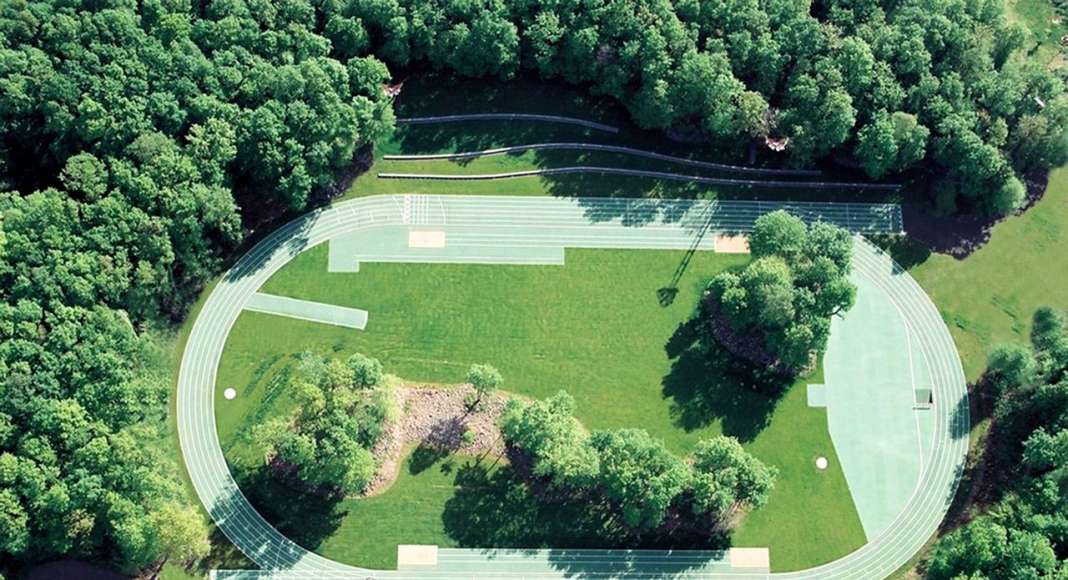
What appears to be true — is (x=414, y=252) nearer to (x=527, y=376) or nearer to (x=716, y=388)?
(x=527, y=376)

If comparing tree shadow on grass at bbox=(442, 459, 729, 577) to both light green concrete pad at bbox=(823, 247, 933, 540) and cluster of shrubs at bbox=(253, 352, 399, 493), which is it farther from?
light green concrete pad at bbox=(823, 247, 933, 540)

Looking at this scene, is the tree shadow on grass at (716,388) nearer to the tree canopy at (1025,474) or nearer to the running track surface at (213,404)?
the running track surface at (213,404)

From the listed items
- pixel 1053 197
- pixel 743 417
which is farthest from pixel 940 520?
pixel 1053 197

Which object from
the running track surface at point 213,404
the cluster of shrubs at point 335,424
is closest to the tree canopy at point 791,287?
the running track surface at point 213,404

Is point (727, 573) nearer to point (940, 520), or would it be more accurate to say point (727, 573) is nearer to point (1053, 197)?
point (940, 520)

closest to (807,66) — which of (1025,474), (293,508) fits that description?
(1025,474)

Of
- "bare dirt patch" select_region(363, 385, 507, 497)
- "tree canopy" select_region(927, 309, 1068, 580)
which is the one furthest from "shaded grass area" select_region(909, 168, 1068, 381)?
"bare dirt patch" select_region(363, 385, 507, 497)

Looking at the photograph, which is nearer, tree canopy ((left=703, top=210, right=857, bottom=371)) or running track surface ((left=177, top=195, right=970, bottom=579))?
running track surface ((left=177, top=195, right=970, bottom=579))
